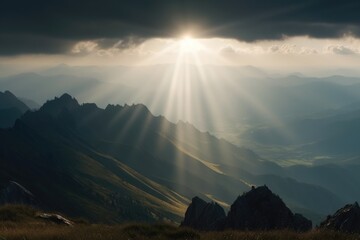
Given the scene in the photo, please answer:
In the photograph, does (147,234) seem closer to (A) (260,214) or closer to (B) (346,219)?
(B) (346,219)

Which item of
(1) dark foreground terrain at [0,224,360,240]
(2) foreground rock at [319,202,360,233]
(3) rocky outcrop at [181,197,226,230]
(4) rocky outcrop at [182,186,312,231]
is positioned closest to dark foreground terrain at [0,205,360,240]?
(1) dark foreground terrain at [0,224,360,240]

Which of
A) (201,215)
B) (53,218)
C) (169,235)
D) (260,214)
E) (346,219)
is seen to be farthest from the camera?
(201,215)

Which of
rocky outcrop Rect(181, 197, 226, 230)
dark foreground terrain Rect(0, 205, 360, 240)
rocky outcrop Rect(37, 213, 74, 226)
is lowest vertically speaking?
rocky outcrop Rect(181, 197, 226, 230)

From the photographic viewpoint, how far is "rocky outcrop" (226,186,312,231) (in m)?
67.5

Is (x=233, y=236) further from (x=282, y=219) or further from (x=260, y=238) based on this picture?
(x=282, y=219)

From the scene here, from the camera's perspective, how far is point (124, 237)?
16.6 meters

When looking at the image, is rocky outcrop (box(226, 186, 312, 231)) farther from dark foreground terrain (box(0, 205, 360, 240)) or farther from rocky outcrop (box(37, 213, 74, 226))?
dark foreground terrain (box(0, 205, 360, 240))

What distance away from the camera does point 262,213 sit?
7112 cm

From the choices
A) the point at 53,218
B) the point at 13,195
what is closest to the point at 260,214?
the point at 53,218

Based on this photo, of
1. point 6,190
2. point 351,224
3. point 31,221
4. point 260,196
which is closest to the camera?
point 31,221

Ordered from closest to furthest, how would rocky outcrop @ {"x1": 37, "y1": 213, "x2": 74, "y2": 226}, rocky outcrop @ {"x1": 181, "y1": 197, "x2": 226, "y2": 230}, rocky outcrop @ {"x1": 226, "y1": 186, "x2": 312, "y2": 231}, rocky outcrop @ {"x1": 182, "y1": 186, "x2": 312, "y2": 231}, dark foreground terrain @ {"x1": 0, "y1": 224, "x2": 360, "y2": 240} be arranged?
dark foreground terrain @ {"x1": 0, "y1": 224, "x2": 360, "y2": 240}, rocky outcrop @ {"x1": 37, "y1": 213, "x2": 74, "y2": 226}, rocky outcrop @ {"x1": 182, "y1": 186, "x2": 312, "y2": 231}, rocky outcrop @ {"x1": 226, "y1": 186, "x2": 312, "y2": 231}, rocky outcrop @ {"x1": 181, "y1": 197, "x2": 226, "y2": 230}

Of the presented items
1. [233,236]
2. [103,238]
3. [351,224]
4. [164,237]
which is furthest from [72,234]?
[351,224]

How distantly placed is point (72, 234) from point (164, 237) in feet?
12.2

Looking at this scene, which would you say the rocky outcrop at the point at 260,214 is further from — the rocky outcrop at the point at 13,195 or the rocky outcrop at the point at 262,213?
the rocky outcrop at the point at 13,195
